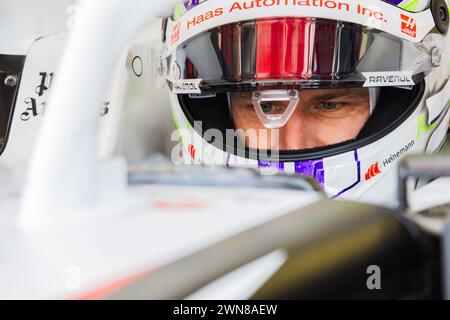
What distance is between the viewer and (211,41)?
1.20 meters

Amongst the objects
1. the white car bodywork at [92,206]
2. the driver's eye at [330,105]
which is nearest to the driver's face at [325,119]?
the driver's eye at [330,105]

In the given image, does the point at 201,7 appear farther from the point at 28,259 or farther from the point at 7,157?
the point at 28,259

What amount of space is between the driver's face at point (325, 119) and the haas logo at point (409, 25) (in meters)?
0.17

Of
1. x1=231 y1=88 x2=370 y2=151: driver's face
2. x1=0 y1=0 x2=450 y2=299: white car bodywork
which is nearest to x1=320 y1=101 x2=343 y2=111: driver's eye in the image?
x1=231 y1=88 x2=370 y2=151: driver's face

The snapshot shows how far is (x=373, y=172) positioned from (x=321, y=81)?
0.74ft

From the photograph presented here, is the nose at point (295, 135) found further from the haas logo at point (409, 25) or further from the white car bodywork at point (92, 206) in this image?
the white car bodywork at point (92, 206)

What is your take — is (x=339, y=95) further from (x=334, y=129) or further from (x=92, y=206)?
(x=92, y=206)

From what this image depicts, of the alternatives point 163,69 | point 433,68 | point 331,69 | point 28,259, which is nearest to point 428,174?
point 28,259

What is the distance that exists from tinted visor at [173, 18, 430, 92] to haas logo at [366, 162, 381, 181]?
18 centimetres

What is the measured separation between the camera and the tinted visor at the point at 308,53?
1081 millimetres

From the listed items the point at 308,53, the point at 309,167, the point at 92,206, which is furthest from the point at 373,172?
the point at 92,206

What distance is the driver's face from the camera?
1222mm

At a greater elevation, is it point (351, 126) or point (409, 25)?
point (409, 25)

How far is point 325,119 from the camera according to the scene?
1.23 m
